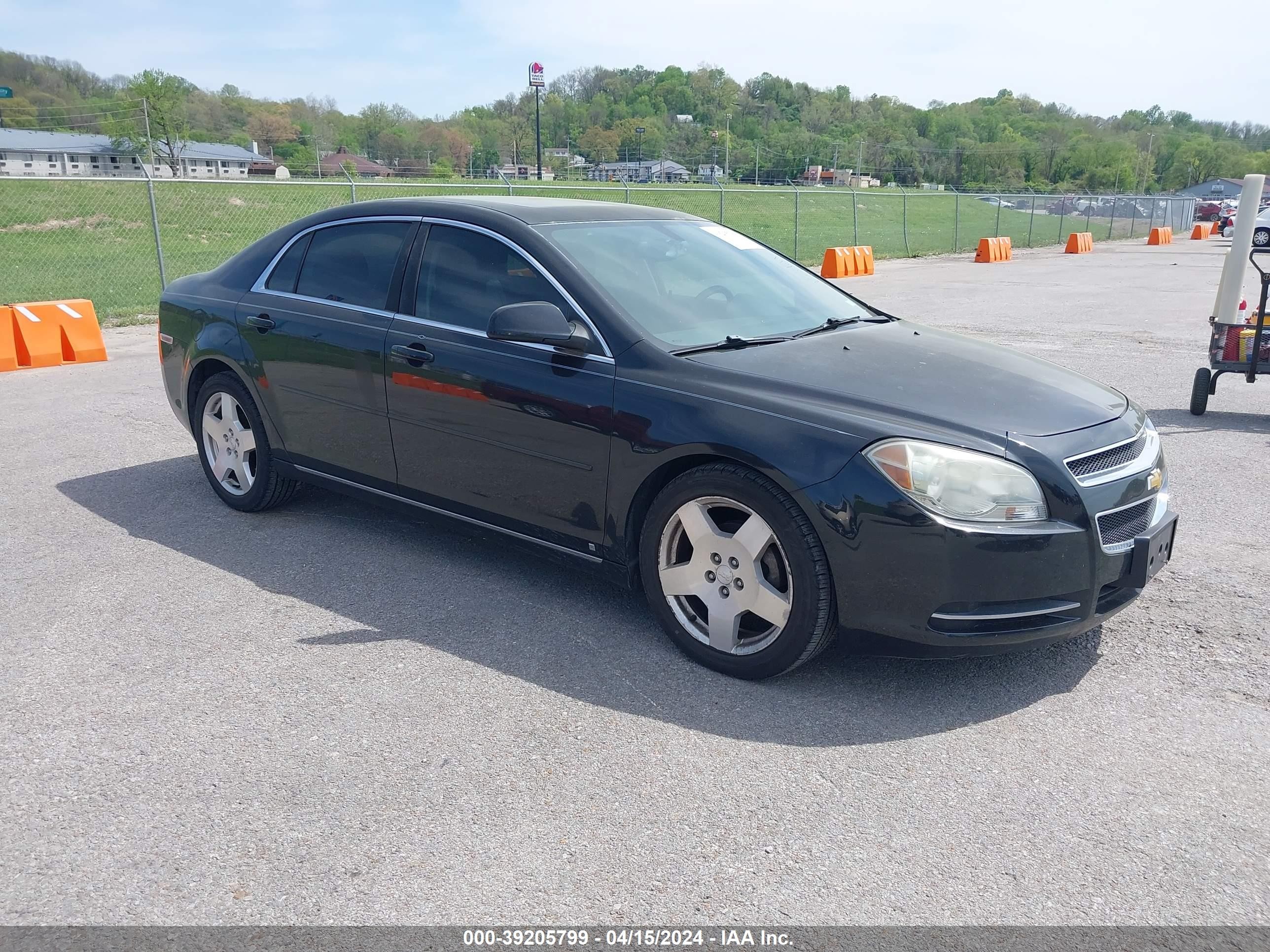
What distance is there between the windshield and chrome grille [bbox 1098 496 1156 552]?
150 cm

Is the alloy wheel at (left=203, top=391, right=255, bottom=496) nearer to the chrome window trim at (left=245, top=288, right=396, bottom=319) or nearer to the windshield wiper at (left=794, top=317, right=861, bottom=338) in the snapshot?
the chrome window trim at (left=245, top=288, right=396, bottom=319)

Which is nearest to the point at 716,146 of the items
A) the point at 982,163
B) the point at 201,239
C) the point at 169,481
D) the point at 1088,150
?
the point at 982,163

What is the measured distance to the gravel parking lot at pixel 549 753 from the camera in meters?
2.56

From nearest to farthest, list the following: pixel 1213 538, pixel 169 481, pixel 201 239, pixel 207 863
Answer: pixel 207 863 < pixel 1213 538 < pixel 169 481 < pixel 201 239

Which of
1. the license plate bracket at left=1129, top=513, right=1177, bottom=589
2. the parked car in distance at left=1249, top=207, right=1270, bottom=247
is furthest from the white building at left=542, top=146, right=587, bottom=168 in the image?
the license plate bracket at left=1129, top=513, right=1177, bottom=589

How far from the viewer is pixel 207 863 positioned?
267 centimetres

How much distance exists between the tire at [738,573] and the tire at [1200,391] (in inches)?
231

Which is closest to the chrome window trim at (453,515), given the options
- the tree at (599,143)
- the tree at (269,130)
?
the tree at (269,130)

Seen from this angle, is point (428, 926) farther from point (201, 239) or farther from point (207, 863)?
point (201, 239)

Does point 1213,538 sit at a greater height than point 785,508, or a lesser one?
lesser

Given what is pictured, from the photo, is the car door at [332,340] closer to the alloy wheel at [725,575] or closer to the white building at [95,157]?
the alloy wheel at [725,575]

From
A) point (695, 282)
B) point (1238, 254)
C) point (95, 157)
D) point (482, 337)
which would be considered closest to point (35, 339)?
point (482, 337)

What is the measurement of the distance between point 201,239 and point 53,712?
29.2 meters

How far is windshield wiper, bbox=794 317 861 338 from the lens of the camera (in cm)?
437
